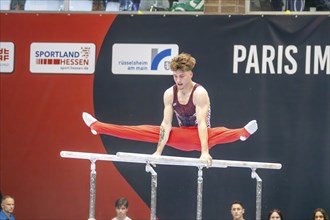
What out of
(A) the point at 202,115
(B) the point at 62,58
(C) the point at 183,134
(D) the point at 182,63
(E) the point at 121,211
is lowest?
(E) the point at 121,211

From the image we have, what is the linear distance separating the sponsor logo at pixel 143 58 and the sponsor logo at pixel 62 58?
11.8 inches

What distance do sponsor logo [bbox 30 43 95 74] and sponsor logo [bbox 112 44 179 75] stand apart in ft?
0.99

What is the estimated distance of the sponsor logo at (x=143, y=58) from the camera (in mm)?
10133

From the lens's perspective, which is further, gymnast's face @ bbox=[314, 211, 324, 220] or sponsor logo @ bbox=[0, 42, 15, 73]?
sponsor logo @ bbox=[0, 42, 15, 73]

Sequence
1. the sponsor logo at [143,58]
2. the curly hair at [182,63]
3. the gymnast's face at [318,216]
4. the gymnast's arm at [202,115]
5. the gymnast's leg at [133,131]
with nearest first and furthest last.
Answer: the gymnast's arm at [202,115] < the curly hair at [182,63] < the gymnast's leg at [133,131] < the gymnast's face at [318,216] < the sponsor logo at [143,58]

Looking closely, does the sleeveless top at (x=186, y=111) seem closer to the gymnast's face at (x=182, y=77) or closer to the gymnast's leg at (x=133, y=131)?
the gymnast's face at (x=182, y=77)

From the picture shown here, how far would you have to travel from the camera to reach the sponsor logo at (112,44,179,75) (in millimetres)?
10133

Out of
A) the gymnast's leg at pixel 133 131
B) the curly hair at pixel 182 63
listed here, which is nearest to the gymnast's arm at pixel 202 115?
the curly hair at pixel 182 63

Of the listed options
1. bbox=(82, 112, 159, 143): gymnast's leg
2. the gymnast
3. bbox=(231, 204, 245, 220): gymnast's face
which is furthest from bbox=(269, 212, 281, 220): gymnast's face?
bbox=(82, 112, 159, 143): gymnast's leg

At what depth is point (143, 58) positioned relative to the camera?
401 inches

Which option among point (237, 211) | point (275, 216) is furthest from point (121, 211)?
point (275, 216)

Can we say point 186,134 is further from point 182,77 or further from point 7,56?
point 7,56

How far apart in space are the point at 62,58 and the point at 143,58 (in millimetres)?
949

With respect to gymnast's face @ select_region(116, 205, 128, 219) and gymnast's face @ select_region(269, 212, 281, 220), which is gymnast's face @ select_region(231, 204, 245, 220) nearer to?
gymnast's face @ select_region(269, 212, 281, 220)
